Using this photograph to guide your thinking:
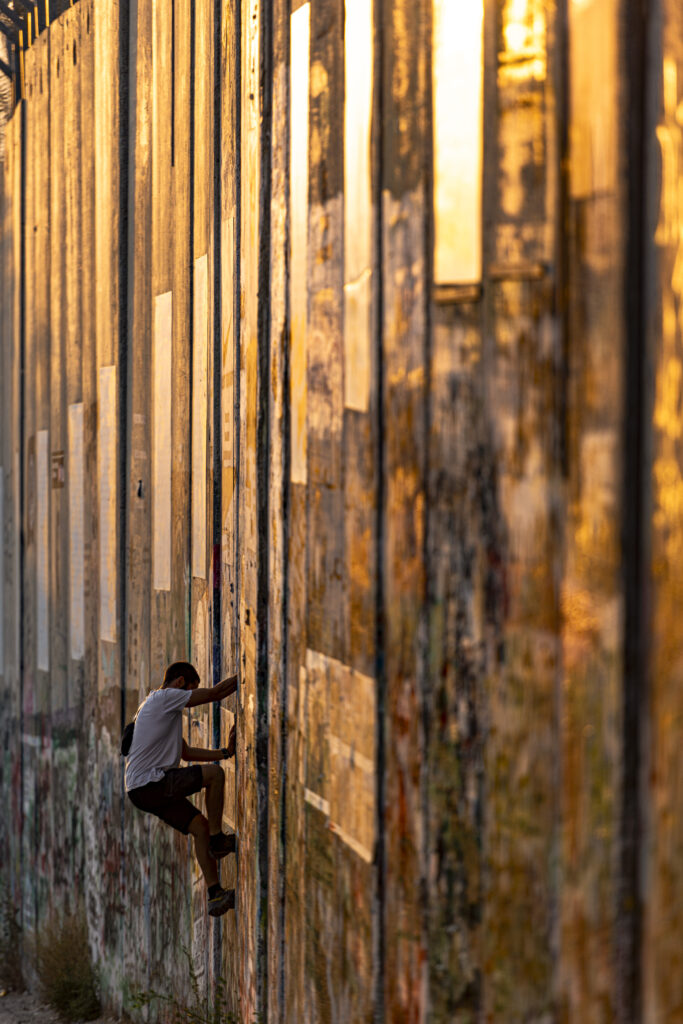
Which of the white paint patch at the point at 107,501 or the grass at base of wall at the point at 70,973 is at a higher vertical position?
the white paint patch at the point at 107,501

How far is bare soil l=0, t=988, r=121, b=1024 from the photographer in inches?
234

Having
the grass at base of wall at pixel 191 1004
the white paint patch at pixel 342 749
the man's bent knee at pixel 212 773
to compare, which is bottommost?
the grass at base of wall at pixel 191 1004

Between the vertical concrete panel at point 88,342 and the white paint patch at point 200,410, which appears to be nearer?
the white paint patch at point 200,410

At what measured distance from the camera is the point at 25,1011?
627cm

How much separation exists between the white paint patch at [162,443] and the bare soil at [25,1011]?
2.42 m

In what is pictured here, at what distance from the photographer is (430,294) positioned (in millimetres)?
2348

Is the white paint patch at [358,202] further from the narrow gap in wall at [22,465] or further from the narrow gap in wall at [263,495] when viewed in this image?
the narrow gap in wall at [22,465]

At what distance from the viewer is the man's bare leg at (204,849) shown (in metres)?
4.25

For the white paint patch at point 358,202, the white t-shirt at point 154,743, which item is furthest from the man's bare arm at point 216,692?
the white paint patch at point 358,202

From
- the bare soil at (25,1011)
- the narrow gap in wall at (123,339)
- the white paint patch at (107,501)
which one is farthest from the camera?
the bare soil at (25,1011)

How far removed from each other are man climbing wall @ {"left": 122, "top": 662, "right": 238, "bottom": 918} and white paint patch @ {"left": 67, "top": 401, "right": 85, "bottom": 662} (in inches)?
73.1

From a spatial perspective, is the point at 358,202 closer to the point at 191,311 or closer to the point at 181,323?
the point at 191,311

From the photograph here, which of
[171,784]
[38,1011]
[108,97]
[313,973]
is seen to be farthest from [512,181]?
[38,1011]

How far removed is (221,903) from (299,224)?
2.60 meters
